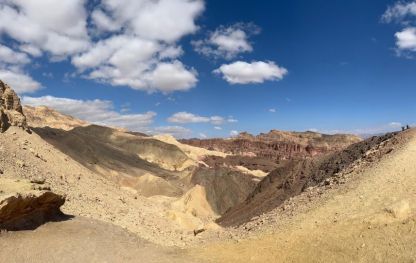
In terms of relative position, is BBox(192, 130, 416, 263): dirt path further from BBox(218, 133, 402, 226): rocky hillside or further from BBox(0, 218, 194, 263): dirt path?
BBox(218, 133, 402, 226): rocky hillside

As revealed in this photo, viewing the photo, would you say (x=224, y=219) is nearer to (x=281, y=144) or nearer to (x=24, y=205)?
(x=24, y=205)

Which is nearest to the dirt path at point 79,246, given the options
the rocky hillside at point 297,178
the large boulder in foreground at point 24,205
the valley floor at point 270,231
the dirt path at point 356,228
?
the valley floor at point 270,231

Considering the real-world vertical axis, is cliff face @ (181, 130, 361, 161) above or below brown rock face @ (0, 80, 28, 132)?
above

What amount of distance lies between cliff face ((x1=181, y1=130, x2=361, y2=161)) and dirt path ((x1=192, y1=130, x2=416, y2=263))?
329 ft

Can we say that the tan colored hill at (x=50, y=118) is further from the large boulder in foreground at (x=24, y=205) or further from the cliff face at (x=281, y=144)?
the large boulder in foreground at (x=24, y=205)

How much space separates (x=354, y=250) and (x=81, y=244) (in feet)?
30.1

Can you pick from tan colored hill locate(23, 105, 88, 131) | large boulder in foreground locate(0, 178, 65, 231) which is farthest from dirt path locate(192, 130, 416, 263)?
tan colored hill locate(23, 105, 88, 131)

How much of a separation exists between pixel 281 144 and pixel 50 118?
8539cm

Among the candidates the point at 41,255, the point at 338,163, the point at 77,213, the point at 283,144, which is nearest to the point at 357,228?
the point at 41,255

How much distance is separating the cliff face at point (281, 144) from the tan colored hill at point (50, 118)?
43706 millimetres

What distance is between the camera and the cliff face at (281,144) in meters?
124

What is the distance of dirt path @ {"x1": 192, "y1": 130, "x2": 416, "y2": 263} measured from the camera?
14.2 meters

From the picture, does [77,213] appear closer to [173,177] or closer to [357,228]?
[357,228]

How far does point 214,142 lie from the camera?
497ft
